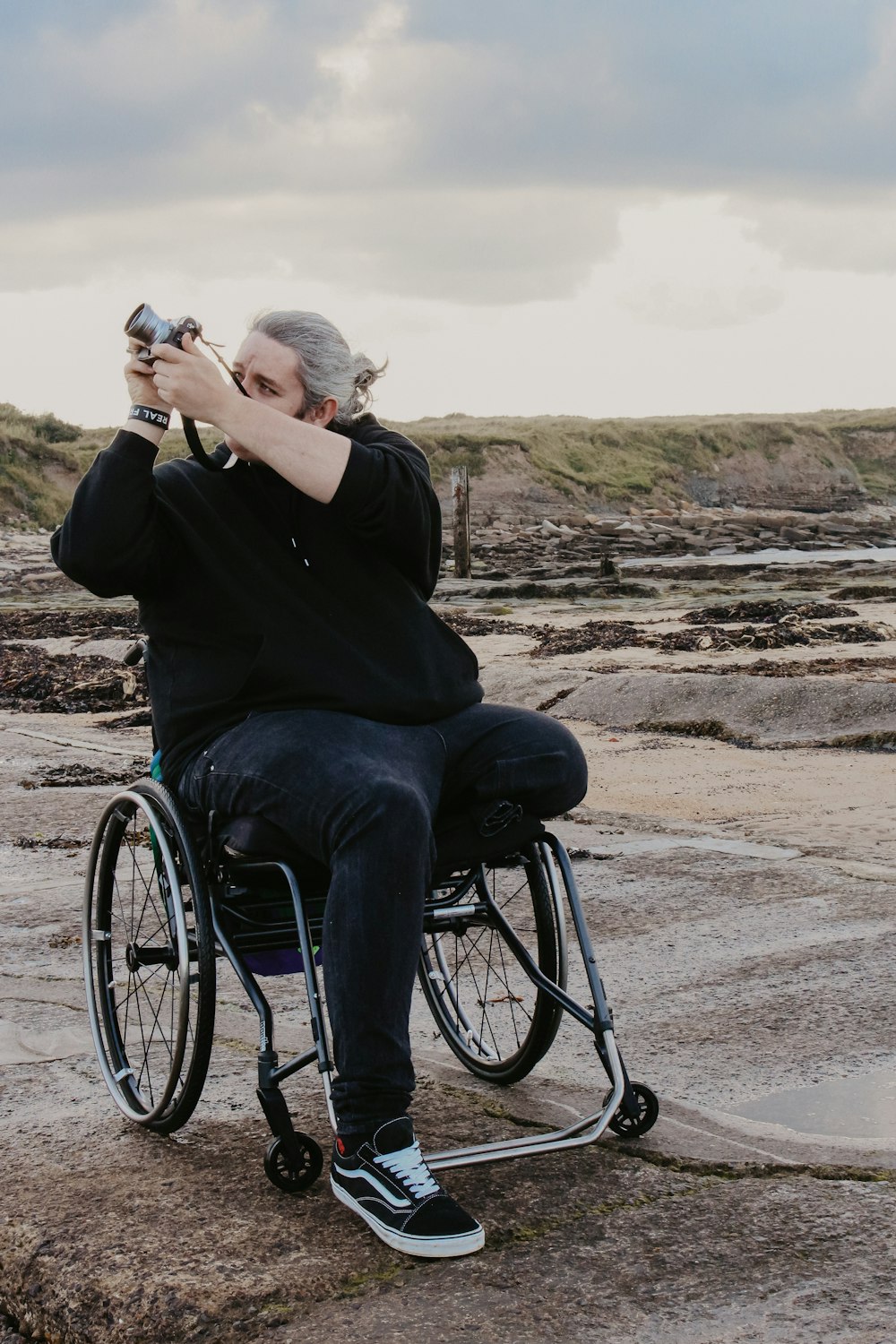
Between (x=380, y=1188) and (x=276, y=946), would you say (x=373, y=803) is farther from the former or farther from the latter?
(x=380, y=1188)

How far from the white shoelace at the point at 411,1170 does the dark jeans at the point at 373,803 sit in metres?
0.06

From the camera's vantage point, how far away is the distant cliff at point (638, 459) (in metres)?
56.2

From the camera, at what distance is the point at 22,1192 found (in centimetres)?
252

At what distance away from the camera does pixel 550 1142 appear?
2.53 meters

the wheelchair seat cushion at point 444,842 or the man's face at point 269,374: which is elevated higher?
the man's face at point 269,374

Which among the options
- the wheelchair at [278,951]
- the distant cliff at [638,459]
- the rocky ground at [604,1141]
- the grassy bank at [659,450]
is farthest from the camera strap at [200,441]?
the grassy bank at [659,450]

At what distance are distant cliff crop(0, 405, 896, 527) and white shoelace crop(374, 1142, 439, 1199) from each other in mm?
41942

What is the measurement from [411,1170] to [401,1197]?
0.05 meters

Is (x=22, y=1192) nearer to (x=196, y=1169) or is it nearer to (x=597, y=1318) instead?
(x=196, y=1169)

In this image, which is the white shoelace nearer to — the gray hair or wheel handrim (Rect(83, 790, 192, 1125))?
wheel handrim (Rect(83, 790, 192, 1125))

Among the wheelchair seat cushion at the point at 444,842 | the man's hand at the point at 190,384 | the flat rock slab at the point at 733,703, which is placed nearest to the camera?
the wheelchair seat cushion at the point at 444,842

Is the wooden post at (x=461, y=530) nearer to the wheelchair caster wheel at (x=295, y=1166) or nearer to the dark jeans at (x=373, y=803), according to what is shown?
the dark jeans at (x=373, y=803)

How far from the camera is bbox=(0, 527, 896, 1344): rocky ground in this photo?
211 cm

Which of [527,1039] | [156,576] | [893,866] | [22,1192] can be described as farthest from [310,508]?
[893,866]
